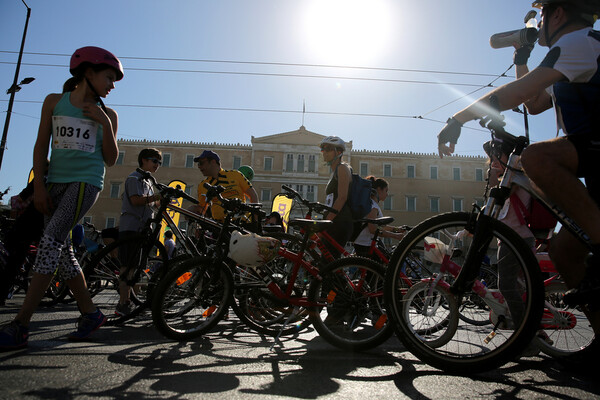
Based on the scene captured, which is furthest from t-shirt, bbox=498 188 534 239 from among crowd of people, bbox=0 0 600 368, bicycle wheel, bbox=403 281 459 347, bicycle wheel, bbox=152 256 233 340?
bicycle wheel, bbox=152 256 233 340

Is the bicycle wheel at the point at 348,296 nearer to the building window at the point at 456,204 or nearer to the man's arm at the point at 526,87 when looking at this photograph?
the man's arm at the point at 526,87

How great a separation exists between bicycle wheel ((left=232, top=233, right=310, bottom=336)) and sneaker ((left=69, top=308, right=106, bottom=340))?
3.01 feet

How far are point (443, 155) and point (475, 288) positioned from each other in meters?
0.67

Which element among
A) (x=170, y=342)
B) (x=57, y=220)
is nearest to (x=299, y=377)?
(x=170, y=342)

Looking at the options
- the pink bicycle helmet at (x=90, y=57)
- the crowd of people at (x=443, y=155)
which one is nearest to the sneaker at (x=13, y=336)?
the crowd of people at (x=443, y=155)

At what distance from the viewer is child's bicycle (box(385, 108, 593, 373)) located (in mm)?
1621

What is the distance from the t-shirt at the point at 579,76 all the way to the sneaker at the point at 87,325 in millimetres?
2793

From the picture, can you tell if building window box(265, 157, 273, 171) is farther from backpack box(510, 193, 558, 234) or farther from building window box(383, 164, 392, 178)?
backpack box(510, 193, 558, 234)

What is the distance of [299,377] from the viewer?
1.74 m

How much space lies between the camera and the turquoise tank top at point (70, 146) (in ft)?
8.14

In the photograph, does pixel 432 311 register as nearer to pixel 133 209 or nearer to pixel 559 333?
pixel 559 333

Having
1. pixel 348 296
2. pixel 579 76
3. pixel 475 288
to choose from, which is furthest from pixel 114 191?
pixel 579 76

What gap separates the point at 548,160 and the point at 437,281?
815 millimetres

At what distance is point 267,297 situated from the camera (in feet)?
9.72
